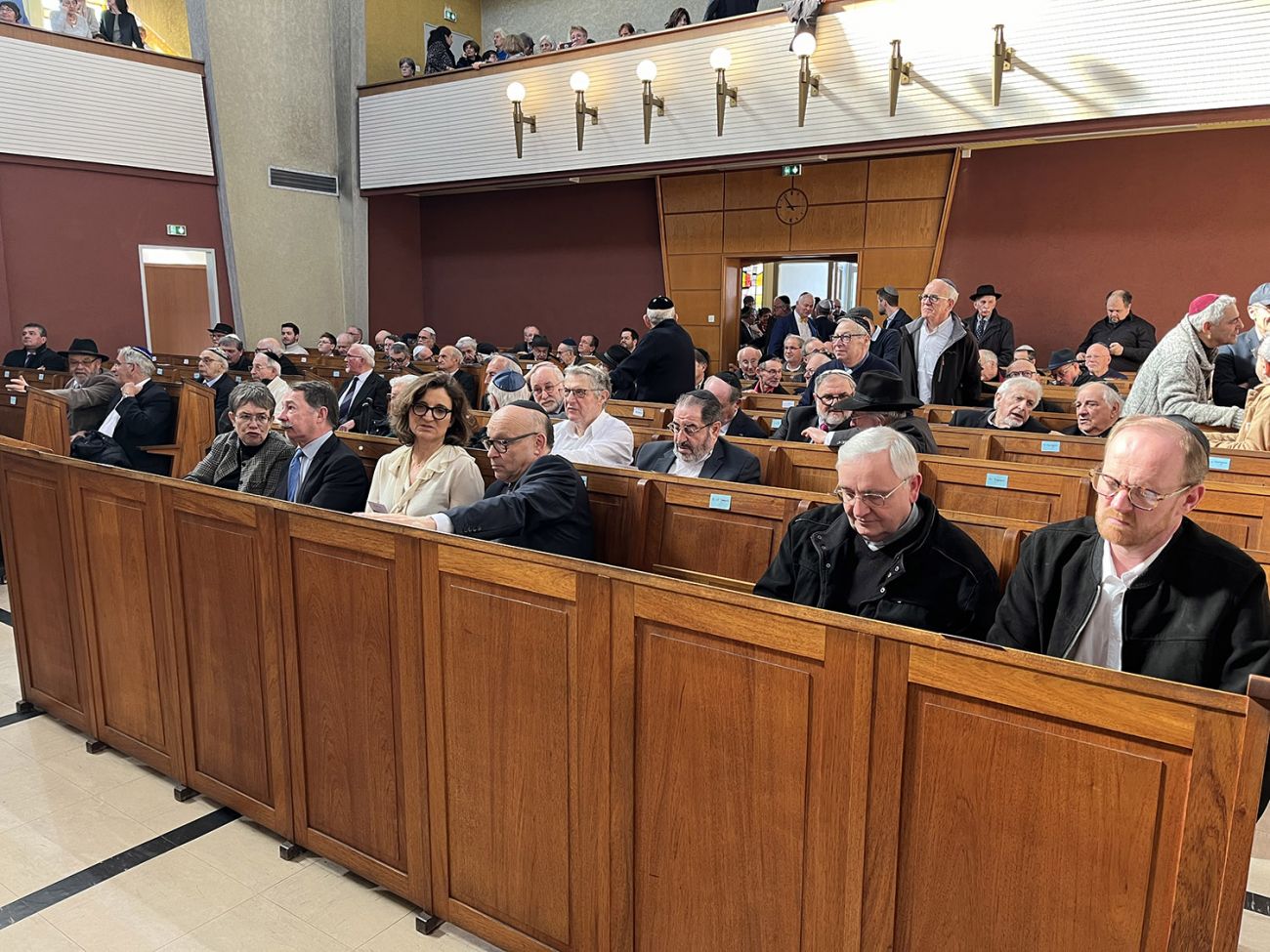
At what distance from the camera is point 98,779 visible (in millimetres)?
2881

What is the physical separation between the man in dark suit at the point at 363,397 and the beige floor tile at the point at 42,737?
2.67m

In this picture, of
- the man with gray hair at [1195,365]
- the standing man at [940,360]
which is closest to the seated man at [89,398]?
the standing man at [940,360]

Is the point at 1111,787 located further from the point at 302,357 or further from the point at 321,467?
the point at 302,357

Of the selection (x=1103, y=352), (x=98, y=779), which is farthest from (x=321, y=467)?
(x=1103, y=352)

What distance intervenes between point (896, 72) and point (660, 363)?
3.51 metres

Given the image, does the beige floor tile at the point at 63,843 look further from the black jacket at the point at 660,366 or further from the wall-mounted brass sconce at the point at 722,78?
the wall-mounted brass sconce at the point at 722,78

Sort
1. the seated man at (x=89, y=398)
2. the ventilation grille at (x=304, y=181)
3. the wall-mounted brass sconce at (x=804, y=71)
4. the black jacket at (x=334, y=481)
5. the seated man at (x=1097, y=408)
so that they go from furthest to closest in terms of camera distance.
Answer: the ventilation grille at (x=304, y=181) → the wall-mounted brass sconce at (x=804, y=71) → the seated man at (x=89, y=398) → the seated man at (x=1097, y=408) → the black jacket at (x=334, y=481)

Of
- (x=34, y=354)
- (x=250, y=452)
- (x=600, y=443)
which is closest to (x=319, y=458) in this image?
(x=250, y=452)

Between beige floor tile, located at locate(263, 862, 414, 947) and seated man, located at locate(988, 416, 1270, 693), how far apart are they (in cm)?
162

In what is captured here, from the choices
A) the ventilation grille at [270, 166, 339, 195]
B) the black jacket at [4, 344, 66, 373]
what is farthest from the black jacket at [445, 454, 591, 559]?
the ventilation grille at [270, 166, 339, 195]

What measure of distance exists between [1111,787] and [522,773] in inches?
44.4

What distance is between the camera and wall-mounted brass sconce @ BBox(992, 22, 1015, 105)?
6707mm

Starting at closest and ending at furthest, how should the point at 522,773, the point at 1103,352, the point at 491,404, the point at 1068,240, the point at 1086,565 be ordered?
1. the point at 1086,565
2. the point at 522,773
3. the point at 491,404
4. the point at 1103,352
5. the point at 1068,240

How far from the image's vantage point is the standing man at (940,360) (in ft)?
15.9
